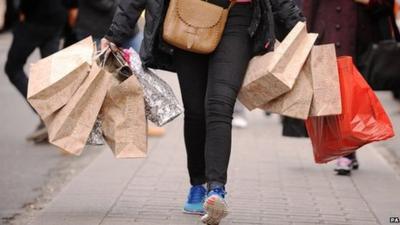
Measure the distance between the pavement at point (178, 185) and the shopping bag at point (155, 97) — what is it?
593 mm

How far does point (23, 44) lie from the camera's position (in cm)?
868

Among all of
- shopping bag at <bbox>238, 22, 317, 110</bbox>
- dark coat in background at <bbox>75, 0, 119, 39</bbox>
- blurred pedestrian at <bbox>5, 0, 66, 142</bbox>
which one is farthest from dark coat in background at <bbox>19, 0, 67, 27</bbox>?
shopping bag at <bbox>238, 22, 317, 110</bbox>

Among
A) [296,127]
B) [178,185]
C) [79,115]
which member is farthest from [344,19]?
[79,115]

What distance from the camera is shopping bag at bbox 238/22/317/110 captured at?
17.4 feet

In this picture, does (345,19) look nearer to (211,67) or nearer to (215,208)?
(211,67)

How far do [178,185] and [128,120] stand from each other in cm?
140

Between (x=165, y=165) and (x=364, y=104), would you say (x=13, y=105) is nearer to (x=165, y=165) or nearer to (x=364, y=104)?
(x=165, y=165)

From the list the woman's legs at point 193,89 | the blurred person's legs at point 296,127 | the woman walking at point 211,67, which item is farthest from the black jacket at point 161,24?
the blurred person's legs at point 296,127

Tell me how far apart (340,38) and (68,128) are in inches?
99.9

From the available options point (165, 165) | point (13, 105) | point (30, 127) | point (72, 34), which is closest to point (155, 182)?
point (165, 165)

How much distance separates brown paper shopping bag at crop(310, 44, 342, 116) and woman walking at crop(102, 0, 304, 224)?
260mm

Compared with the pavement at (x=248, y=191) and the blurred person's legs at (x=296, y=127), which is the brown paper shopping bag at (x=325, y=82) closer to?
the pavement at (x=248, y=191)

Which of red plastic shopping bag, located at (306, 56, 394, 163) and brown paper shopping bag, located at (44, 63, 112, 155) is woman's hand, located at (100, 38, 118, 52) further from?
red plastic shopping bag, located at (306, 56, 394, 163)

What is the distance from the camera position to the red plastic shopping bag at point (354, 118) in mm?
5465
